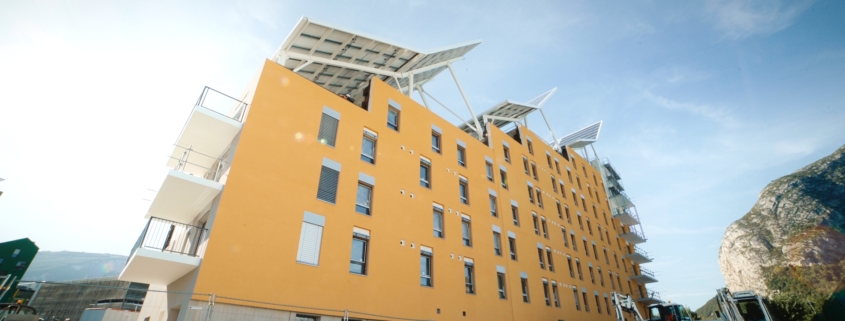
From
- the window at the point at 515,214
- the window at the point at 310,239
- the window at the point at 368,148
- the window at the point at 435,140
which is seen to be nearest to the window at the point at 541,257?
the window at the point at 515,214

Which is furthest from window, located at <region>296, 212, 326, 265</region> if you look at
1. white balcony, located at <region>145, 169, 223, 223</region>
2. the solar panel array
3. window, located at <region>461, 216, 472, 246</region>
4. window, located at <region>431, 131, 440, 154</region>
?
window, located at <region>431, 131, 440, 154</region>

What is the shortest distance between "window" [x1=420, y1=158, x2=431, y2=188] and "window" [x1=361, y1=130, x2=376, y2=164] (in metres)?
2.93

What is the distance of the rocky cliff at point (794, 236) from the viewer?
66.4 metres

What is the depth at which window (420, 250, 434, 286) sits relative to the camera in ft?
52.8

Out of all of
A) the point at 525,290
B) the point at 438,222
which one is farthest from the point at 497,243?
the point at 438,222

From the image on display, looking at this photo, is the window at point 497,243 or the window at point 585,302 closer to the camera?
the window at point 497,243

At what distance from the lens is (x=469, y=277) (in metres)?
18.2

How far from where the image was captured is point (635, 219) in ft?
129

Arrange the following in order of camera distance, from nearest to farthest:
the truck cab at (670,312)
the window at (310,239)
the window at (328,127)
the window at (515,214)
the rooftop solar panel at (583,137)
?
1. the window at (310,239)
2. the window at (328,127)
3. the truck cab at (670,312)
4. the window at (515,214)
5. the rooftop solar panel at (583,137)

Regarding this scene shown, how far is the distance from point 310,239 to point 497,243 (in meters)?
11.4

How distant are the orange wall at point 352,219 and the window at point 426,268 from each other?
272 millimetres

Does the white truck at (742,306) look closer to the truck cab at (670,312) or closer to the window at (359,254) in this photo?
the truck cab at (670,312)

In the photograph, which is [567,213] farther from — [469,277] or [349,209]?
[349,209]

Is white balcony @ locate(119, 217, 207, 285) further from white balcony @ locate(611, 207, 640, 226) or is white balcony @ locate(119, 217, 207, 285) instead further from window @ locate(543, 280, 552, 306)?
white balcony @ locate(611, 207, 640, 226)
